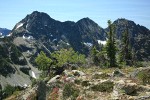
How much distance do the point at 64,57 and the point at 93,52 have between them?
13.9 meters

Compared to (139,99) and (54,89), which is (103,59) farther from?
(139,99)

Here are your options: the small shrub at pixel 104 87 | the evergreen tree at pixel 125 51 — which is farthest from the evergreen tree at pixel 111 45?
the small shrub at pixel 104 87

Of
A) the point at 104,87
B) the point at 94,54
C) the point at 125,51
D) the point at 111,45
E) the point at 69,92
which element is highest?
the point at 111,45

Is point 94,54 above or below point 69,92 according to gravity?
above

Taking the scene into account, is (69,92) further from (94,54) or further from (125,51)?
(94,54)

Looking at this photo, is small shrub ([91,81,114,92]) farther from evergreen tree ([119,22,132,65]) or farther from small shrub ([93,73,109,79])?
evergreen tree ([119,22,132,65])

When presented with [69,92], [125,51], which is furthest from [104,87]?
[125,51]

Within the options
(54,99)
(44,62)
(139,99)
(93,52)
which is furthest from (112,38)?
(139,99)

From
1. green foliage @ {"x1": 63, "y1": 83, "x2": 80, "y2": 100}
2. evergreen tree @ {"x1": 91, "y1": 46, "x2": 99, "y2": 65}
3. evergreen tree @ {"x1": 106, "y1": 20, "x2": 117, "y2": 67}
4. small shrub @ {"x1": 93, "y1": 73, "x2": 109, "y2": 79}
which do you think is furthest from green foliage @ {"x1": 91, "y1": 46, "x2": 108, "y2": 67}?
green foliage @ {"x1": 63, "y1": 83, "x2": 80, "y2": 100}

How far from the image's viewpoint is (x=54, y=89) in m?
47.2

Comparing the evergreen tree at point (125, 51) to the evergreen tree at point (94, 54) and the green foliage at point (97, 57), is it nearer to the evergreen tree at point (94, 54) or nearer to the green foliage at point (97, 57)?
the green foliage at point (97, 57)

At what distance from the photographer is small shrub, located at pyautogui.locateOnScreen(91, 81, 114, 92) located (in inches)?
1567

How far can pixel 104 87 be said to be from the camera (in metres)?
40.4

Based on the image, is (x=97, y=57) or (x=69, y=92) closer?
(x=69, y=92)
